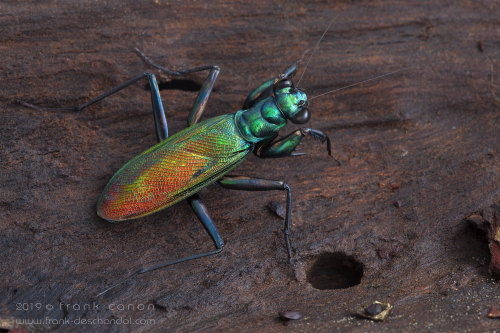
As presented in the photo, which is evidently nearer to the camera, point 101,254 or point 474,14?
point 101,254

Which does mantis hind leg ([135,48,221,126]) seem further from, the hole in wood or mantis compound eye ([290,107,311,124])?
the hole in wood

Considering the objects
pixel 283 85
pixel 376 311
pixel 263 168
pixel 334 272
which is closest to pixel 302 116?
pixel 283 85

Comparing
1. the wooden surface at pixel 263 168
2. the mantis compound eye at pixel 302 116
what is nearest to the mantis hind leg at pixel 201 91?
the wooden surface at pixel 263 168

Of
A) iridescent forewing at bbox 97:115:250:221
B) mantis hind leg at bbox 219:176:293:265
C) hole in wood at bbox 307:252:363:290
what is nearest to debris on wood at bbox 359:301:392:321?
hole in wood at bbox 307:252:363:290

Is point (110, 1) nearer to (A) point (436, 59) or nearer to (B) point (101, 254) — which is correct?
(B) point (101, 254)

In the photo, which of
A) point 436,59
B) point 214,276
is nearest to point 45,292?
point 214,276
